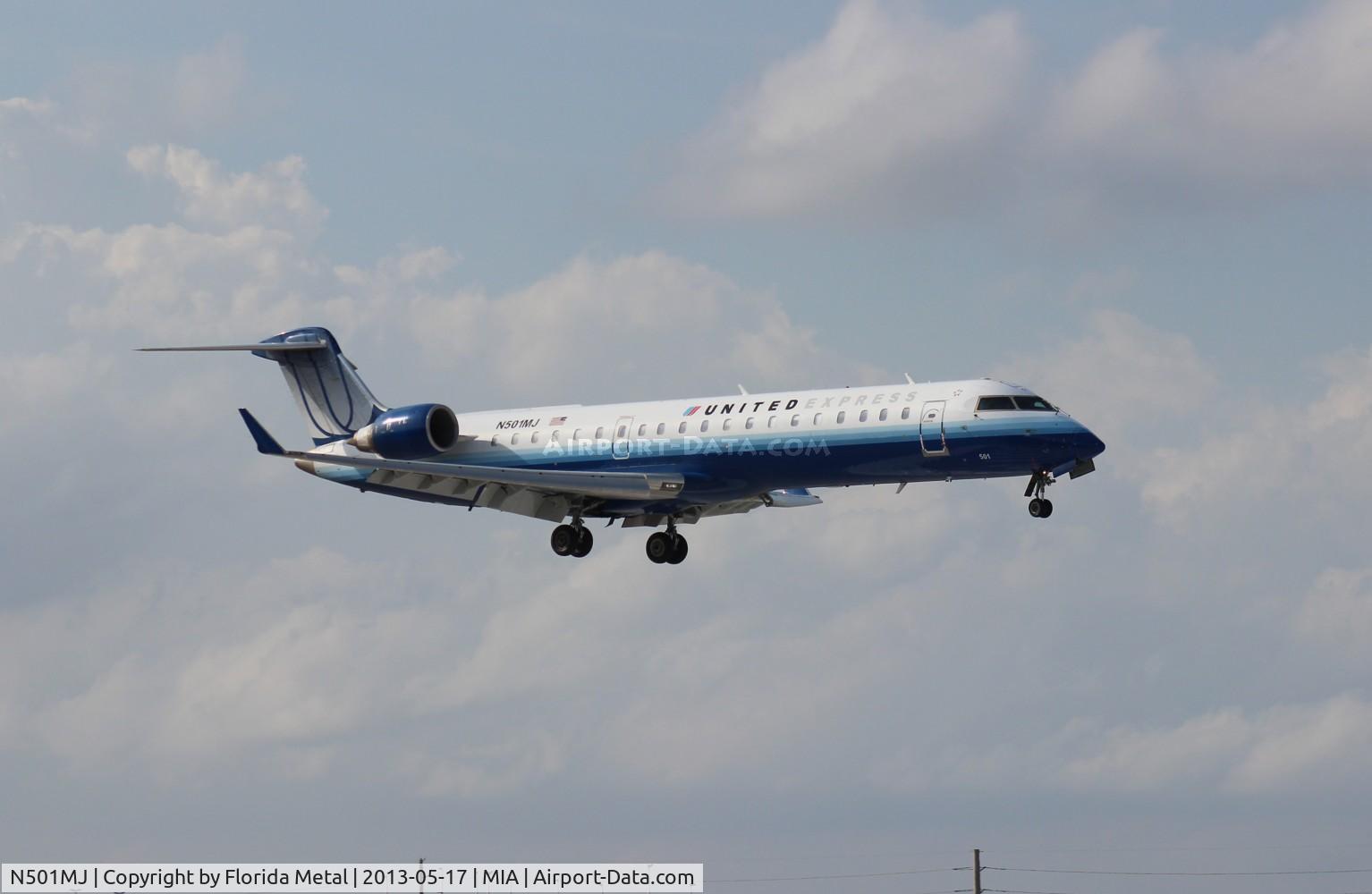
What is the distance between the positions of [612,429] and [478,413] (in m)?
5.04

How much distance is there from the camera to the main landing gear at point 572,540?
166 feet

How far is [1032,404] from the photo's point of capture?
43.2m

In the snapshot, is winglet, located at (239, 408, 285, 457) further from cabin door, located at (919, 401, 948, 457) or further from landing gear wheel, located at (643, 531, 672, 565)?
cabin door, located at (919, 401, 948, 457)

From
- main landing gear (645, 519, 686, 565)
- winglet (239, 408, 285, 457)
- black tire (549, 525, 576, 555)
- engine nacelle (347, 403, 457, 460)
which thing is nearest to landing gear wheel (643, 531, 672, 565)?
main landing gear (645, 519, 686, 565)

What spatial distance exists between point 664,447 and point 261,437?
9.73m

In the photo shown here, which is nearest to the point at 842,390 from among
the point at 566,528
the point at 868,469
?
the point at 868,469

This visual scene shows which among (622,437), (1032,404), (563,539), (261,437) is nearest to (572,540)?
(563,539)

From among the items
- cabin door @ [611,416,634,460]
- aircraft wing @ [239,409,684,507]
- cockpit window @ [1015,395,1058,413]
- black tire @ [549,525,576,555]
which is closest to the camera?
cockpit window @ [1015,395,1058,413]

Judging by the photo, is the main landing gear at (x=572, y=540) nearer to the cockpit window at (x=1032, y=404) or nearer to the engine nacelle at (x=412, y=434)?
the engine nacelle at (x=412, y=434)

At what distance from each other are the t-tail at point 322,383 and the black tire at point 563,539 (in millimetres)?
7147

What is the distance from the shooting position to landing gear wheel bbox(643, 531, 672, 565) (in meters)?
51.8

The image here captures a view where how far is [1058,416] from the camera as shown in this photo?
42844mm

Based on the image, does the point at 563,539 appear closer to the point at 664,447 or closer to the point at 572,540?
the point at 572,540

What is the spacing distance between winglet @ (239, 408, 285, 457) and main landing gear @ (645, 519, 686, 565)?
9.59m
